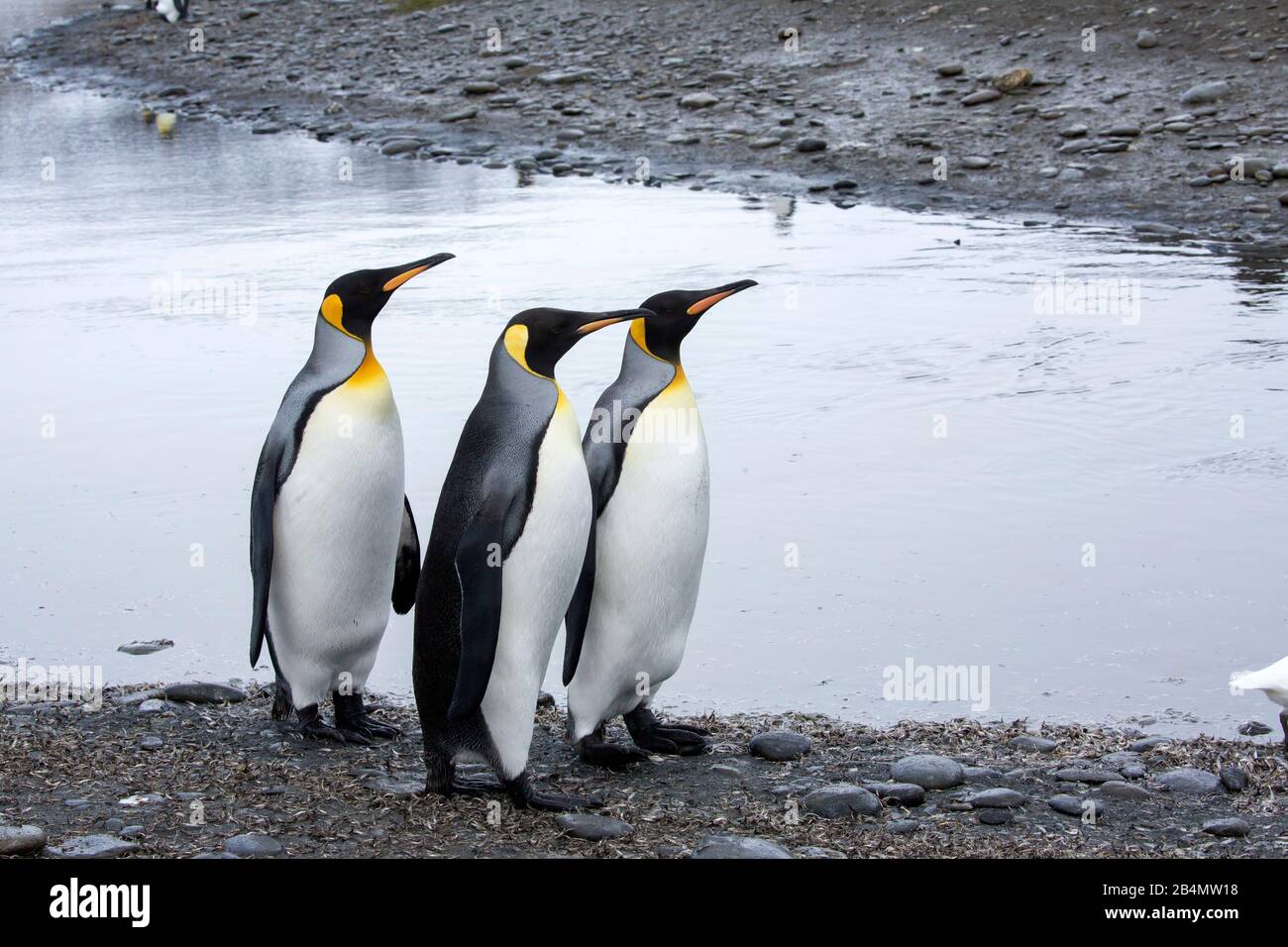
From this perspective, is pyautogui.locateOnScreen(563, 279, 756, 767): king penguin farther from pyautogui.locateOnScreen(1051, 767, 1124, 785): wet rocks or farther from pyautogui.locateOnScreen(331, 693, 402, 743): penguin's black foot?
pyautogui.locateOnScreen(1051, 767, 1124, 785): wet rocks

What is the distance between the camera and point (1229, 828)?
3.42m

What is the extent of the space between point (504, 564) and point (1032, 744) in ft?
4.58

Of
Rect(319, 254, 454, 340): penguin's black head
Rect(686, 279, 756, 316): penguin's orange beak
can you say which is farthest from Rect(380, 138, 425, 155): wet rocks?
Rect(686, 279, 756, 316): penguin's orange beak

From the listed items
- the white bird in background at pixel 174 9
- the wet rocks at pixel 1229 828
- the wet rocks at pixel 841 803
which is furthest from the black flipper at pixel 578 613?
the white bird in background at pixel 174 9

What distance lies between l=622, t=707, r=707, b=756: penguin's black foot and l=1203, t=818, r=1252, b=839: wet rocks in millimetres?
1225

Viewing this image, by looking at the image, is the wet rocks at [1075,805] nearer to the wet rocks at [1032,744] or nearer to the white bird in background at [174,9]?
the wet rocks at [1032,744]

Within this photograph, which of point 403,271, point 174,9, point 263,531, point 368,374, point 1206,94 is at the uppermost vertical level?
point 174,9

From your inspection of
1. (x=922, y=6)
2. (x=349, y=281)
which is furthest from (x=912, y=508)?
(x=922, y=6)

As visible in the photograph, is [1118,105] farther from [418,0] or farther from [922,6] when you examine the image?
[418,0]

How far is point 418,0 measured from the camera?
2338cm

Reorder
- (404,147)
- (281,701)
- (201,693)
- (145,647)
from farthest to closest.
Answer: (404,147)
(145,647)
(201,693)
(281,701)

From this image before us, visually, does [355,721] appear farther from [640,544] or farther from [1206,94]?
[1206,94]

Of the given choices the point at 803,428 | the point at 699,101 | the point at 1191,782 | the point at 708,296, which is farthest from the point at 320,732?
the point at 699,101

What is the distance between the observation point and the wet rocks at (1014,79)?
1366 cm
